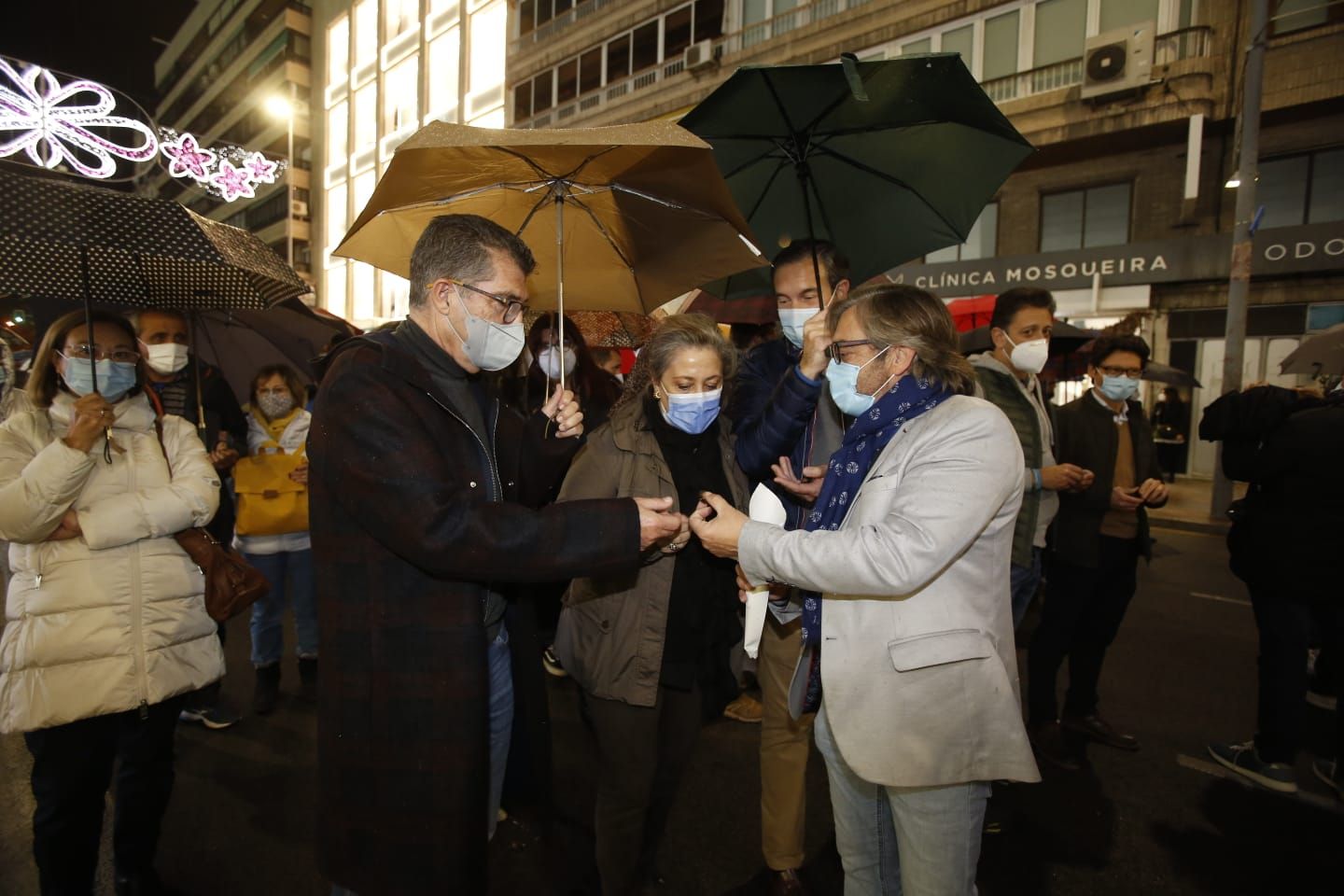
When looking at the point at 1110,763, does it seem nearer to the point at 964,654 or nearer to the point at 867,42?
the point at 964,654

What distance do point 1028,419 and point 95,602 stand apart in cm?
398

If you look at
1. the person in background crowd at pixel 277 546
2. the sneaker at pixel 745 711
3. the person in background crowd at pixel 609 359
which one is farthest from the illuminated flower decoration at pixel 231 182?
the sneaker at pixel 745 711

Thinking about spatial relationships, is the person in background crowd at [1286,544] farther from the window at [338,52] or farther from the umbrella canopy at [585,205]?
the window at [338,52]

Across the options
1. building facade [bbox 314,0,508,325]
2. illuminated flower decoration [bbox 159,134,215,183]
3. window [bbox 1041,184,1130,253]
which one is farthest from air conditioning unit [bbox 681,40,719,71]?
illuminated flower decoration [bbox 159,134,215,183]

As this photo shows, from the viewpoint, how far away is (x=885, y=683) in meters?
1.80

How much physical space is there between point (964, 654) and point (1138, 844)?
219 cm

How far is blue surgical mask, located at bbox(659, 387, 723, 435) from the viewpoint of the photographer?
8.11 ft

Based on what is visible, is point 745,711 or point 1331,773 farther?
point 745,711

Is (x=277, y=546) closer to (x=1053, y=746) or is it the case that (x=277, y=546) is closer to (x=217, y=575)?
(x=217, y=575)

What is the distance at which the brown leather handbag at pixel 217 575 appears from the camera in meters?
2.51

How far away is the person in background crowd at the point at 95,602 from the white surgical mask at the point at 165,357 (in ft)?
4.04

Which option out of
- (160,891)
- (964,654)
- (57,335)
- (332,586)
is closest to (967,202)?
(964,654)

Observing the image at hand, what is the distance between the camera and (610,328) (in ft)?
17.0

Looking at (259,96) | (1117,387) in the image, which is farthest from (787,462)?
(259,96)
